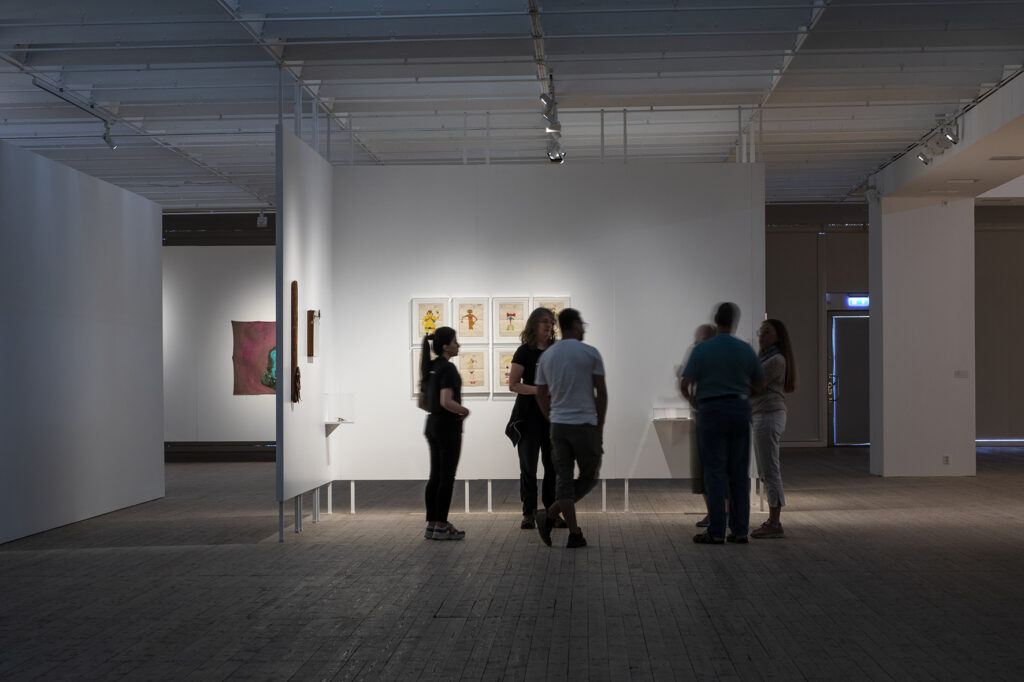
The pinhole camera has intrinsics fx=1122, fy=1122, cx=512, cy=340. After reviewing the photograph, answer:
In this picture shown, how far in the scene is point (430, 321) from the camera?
10.5m

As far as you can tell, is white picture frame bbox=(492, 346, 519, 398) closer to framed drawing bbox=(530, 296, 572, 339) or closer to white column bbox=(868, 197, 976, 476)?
framed drawing bbox=(530, 296, 572, 339)

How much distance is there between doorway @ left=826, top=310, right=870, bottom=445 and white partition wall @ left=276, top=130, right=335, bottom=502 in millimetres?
10994

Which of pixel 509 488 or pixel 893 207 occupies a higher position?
pixel 893 207

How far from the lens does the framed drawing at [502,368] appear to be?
34.6 ft

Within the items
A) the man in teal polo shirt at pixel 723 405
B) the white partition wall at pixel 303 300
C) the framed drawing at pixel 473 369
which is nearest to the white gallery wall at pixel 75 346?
the white partition wall at pixel 303 300

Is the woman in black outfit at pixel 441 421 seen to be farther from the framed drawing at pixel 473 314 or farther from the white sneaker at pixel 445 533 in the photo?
the framed drawing at pixel 473 314

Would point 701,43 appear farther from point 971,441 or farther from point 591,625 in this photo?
point 971,441

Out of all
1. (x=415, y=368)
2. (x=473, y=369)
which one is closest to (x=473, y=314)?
(x=473, y=369)

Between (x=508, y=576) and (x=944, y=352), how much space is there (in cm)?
896

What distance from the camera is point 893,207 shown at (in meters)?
14.1

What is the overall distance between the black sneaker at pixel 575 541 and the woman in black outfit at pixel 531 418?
67 cm

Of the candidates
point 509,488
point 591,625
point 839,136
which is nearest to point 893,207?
point 839,136

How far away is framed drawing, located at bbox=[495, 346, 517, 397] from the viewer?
10531 mm

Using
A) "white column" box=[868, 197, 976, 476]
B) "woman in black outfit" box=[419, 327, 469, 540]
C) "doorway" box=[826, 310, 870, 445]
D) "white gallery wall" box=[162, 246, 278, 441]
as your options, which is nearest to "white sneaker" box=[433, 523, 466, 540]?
"woman in black outfit" box=[419, 327, 469, 540]
